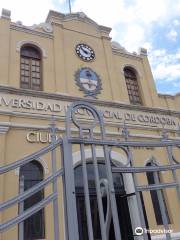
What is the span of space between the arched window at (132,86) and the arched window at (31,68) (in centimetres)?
396

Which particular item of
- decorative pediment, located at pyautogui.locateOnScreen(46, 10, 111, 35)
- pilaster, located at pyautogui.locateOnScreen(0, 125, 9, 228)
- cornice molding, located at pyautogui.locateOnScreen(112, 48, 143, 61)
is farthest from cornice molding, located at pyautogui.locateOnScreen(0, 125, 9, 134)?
cornice molding, located at pyautogui.locateOnScreen(112, 48, 143, 61)

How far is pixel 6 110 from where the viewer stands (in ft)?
25.6

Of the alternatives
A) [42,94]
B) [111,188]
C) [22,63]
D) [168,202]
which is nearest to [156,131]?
[168,202]

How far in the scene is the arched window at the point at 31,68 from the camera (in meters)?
9.15

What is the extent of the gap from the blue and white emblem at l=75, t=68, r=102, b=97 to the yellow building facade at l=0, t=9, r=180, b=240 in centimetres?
4

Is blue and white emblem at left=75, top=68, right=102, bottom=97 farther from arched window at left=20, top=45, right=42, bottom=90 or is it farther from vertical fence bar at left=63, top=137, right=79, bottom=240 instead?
vertical fence bar at left=63, top=137, right=79, bottom=240

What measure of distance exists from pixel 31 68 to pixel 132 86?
14.8ft

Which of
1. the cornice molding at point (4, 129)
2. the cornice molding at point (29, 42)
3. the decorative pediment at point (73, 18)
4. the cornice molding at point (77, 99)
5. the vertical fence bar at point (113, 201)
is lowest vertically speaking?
the vertical fence bar at point (113, 201)

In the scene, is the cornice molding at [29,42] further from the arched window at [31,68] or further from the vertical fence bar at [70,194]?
the vertical fence bar at [70,194]

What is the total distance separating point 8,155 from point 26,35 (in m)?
4.76

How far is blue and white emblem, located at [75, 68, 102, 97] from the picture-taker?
32.1ft

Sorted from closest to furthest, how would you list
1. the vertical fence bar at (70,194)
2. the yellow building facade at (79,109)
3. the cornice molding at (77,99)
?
the vertical fence bar at (70,194) → the yellow building facade at (79,109) → the cornice molding at (77,99)

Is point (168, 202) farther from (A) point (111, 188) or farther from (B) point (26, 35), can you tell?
(B) point (26, 35)

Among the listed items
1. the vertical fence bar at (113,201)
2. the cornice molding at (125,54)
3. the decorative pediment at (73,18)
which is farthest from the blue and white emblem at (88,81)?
the vertical fence bar at (113,201)
